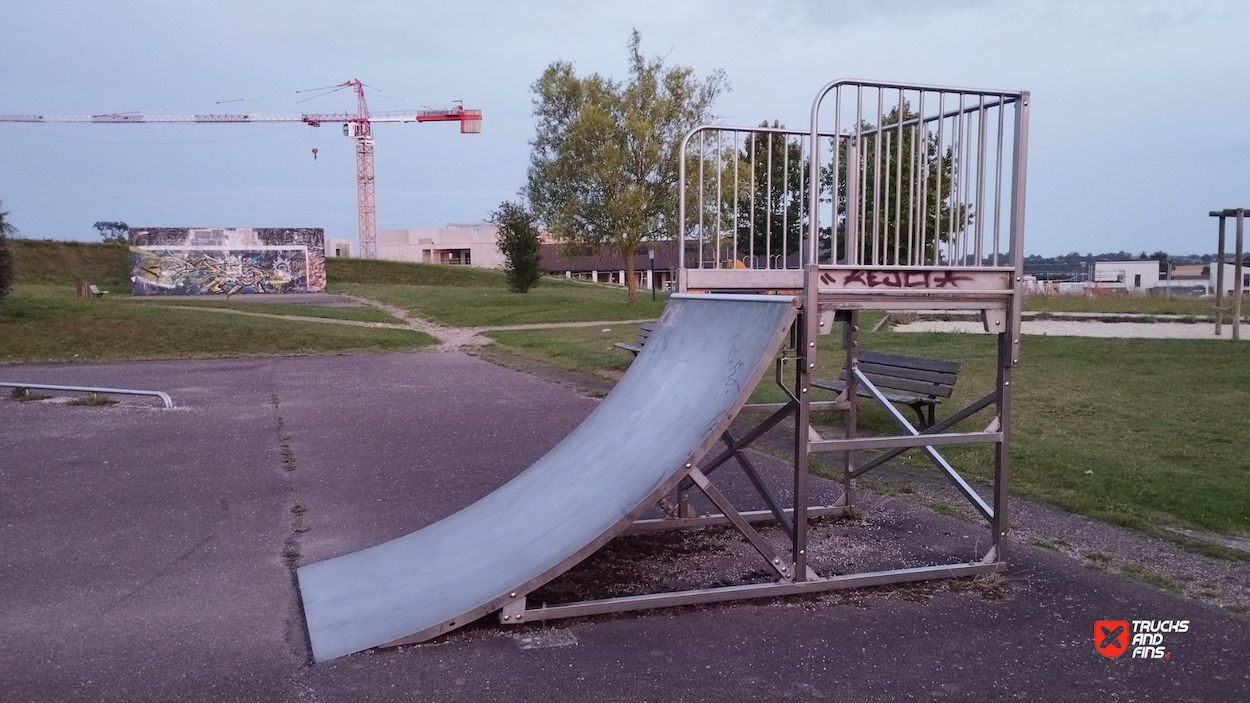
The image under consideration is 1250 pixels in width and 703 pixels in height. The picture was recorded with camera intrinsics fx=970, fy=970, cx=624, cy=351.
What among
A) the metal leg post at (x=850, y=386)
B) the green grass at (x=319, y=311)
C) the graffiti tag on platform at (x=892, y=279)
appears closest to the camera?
the graffiti tag on platform at (x=892, y=279)

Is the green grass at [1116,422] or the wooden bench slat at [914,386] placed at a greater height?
the wooden bench slat at [914,386]

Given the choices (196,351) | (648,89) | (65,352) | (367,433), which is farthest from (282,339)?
(648,89)

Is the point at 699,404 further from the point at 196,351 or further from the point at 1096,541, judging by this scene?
the point at 196,351

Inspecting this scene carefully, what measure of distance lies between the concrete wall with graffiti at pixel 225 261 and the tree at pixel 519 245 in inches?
561

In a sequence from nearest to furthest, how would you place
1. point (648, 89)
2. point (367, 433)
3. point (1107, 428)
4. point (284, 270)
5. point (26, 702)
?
point (26, 702)
point (1107, 428)
point (367, 433)
point (648, 89)
point (284, 270)

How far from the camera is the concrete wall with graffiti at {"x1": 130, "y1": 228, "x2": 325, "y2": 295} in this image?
46.8 metres

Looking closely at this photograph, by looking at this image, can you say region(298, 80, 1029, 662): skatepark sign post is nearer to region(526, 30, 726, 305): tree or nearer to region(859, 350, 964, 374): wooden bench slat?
region(859, 350, 964, 374): wooden bench slat

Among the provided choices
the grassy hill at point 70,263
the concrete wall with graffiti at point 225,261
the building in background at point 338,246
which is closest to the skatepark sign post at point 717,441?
the concrete wall with graffiti at point 225,261

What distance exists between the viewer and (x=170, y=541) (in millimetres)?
6102

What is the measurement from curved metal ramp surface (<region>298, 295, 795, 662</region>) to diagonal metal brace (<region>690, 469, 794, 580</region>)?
4.4 inches

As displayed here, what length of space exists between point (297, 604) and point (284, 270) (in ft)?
157

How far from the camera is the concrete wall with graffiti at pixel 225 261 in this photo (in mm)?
46812

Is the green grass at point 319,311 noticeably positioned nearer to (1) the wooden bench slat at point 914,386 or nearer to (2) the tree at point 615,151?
(2) the tree at point 615,151

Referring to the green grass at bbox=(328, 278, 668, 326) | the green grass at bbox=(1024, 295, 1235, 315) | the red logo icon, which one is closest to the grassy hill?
the green grass at bbox=(328, 278, 668, 326)
